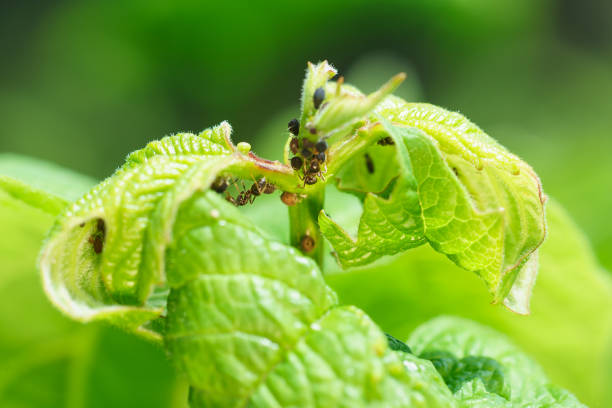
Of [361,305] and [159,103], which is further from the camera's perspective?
[159,103]

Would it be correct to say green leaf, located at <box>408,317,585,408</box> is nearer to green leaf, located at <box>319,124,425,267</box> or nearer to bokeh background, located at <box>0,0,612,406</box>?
green leaf, located at <box>319,124,425,267</box>

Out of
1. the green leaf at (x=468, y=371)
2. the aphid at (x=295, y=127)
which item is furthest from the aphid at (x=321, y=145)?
the green leaf at (x=468, y=371)

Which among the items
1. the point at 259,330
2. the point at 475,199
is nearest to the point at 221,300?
the point at 259,330

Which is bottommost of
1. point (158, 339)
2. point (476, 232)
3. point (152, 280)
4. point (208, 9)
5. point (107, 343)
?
point (107, 343)

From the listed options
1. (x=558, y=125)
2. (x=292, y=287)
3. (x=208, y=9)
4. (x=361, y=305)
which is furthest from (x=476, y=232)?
(x=208, y=9)

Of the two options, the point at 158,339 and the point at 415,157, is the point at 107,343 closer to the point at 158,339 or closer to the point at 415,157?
the point at 158,339

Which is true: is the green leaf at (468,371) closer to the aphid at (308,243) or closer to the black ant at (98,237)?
the aphid at (308,243)

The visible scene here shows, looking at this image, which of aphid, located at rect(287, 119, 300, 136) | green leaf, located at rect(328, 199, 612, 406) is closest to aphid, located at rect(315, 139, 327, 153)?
aphid, located at rect(287, 119, 300, 136)
